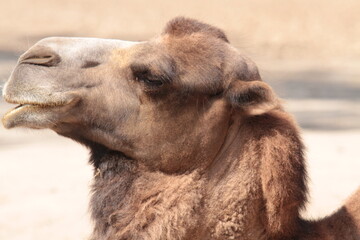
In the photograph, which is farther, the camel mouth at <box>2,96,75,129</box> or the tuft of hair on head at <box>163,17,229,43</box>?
the tuft of hair on head at <box>163,17,229,43</box>

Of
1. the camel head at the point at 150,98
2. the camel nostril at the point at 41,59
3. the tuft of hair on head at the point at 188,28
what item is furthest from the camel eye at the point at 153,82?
the camel nostril at the point at 41,59

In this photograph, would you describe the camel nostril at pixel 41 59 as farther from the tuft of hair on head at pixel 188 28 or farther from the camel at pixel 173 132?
the tuft of hair on head at pixel 188 28

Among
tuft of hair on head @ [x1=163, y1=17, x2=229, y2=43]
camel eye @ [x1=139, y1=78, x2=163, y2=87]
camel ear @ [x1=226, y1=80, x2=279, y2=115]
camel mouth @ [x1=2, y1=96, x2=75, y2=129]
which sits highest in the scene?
tuft of hair on head @ [x1=163, y1=17, x2=229, y2=43]

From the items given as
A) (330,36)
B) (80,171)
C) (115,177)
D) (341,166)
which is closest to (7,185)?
(80,171)

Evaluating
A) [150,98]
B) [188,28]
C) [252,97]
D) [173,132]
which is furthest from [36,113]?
[252,97]

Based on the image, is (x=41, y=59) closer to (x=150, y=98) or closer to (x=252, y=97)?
(x=150, y=98)

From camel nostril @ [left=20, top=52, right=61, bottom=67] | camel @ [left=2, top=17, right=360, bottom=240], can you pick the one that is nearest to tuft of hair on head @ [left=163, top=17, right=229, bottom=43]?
camel @ [left=2, top=17, right=360, bottom=240]

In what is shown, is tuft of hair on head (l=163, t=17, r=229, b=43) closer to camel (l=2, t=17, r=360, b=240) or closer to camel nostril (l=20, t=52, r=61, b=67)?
camel (l=2, t=17, r=360, b=240)

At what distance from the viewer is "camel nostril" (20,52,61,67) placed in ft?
12.4

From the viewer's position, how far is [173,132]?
150 inches

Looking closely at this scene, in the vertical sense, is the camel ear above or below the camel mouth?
Answer: above

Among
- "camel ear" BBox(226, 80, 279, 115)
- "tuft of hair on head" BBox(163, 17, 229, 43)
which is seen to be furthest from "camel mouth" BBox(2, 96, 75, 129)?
"camel ear" BBox(226, 80, 279, 115)

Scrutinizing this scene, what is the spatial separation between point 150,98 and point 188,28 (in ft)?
1.30

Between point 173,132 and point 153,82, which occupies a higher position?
point 153,82
